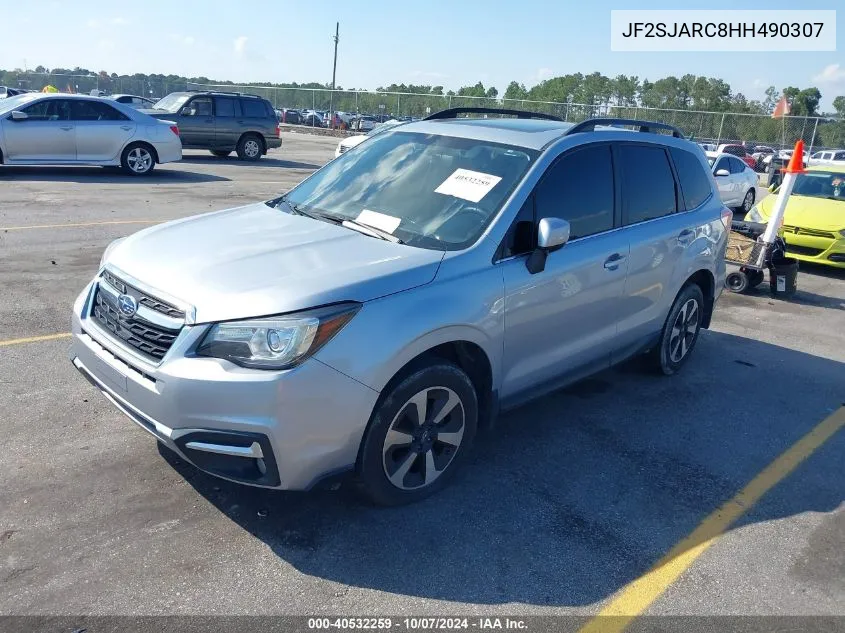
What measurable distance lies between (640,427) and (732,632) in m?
2.01

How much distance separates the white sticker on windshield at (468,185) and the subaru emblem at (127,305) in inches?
70.2

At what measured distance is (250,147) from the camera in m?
20.6

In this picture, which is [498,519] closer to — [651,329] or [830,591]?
[830,591]

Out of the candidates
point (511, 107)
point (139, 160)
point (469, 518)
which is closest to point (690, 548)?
point (469, 518)

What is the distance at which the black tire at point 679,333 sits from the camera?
5637mm

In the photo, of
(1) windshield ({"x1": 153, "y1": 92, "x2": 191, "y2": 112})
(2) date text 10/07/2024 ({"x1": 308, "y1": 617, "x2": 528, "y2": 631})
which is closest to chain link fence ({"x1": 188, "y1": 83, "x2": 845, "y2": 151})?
(1) windshield ({"x1": 153, "y1": 92, "x2": 191, "y2": 112})

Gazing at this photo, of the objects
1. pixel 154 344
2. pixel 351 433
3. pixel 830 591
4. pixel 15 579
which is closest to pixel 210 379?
pixel 154 344

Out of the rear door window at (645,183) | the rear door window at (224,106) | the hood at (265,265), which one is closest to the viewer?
the hood at (265,265)

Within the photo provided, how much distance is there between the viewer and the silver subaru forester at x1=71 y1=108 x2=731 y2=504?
3.08m

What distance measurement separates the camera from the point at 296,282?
3.25 meters

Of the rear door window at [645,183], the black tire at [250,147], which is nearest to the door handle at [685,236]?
the rear door window at [645,183]

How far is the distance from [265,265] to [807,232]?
31.3 ft

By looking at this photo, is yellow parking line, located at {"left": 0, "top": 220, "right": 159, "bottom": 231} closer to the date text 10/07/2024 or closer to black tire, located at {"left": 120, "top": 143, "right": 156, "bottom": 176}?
black tire, located at {"left": 120, "top": 143, "right": 156, "bottom": 176}

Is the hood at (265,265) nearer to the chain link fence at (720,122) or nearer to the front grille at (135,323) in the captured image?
the front grille at (135,323)
